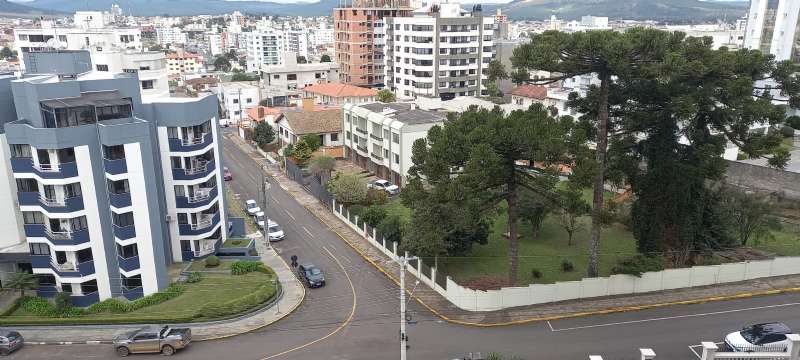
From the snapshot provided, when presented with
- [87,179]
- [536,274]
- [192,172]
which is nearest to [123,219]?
[87,179]

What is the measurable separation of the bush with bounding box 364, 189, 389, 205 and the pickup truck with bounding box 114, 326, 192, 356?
2603cm

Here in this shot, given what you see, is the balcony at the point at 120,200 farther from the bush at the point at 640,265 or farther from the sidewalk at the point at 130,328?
the bush at the point at 640,265

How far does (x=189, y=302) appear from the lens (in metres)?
36.3

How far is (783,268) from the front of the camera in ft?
127

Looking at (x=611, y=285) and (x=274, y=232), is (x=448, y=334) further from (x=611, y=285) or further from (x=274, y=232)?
(x=274, y=232)

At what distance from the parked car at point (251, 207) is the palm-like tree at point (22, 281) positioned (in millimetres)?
21387

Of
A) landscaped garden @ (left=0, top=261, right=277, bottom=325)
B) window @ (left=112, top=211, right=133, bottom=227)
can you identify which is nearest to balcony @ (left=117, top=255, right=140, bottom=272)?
landscaped garden @ (left=0, top=261, right=277, bottom=325)

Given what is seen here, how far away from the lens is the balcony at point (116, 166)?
34.6 metres

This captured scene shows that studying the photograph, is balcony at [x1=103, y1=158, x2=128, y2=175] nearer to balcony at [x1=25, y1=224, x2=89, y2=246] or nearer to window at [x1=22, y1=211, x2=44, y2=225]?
balcony at [x1=25, y1=224, x2=89, y2=246]

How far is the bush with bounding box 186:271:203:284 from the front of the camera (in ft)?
129

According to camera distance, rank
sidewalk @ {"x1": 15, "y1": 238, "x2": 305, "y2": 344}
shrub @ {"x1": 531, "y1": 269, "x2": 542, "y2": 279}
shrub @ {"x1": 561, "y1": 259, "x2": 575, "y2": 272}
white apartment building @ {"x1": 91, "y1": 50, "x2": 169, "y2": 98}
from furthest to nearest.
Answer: white apartment building @ {"x1": 91, "y1": 50, "x2": 169, "y2": 98}, shrub @ {"x1": 561, "y1": 259, "x2": 575, "y2": 272}, shrub @ {"x1": 531, "y1": 269, "x2": 542, "y2": 279}, sidewalk @ {"x1": 15, "y1": 238, "x2": 305, "y2": 344}

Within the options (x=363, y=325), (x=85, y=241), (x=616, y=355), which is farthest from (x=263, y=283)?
(x=616, y=355)

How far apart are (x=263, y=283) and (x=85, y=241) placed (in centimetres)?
1143

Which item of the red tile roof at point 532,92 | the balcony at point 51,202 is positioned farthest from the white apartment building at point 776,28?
the balcony at point 51,202
